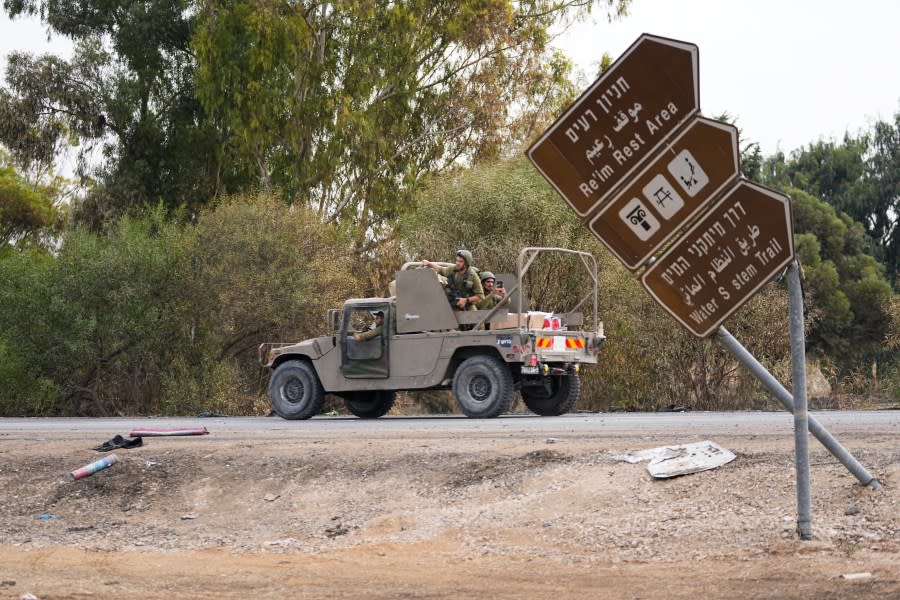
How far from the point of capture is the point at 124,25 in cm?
3644

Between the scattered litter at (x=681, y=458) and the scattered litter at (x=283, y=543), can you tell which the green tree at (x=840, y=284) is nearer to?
the scattered litter at (x=681, y=458)

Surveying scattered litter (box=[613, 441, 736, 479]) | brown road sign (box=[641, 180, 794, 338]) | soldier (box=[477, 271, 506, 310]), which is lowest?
scattered litter (box=[613, 441, 736, 479])

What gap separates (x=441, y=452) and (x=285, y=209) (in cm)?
1885

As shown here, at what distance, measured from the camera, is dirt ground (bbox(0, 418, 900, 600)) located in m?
7.20

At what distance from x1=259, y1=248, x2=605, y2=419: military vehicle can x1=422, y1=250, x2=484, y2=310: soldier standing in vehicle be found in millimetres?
132

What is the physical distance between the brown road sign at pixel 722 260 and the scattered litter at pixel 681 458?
2.97m

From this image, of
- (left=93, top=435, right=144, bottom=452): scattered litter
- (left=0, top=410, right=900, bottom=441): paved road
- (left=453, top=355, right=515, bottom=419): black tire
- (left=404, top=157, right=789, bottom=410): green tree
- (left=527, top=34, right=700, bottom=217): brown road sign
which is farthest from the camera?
(left=404, top=157, right=789, bottom=410): green tree

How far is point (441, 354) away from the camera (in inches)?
702

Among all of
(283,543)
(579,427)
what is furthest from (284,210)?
(283,543)

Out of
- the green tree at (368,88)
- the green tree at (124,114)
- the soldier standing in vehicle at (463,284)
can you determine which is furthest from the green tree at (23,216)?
the soldier standing in vehicle at (463,284)

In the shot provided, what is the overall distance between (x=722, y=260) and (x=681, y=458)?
11.1 feet

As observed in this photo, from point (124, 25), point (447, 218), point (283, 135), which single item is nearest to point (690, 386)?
point (447, 218)

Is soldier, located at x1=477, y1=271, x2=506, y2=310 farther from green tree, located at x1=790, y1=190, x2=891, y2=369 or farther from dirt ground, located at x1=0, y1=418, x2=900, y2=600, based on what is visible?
green tree, located at x1=790, y1=190, x2=891, y2=369

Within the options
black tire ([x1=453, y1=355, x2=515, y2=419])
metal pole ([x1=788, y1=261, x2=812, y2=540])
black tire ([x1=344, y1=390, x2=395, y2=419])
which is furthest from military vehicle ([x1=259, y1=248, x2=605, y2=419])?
metal pole ([x1=788, y1=261, x2=812, y2=540])
